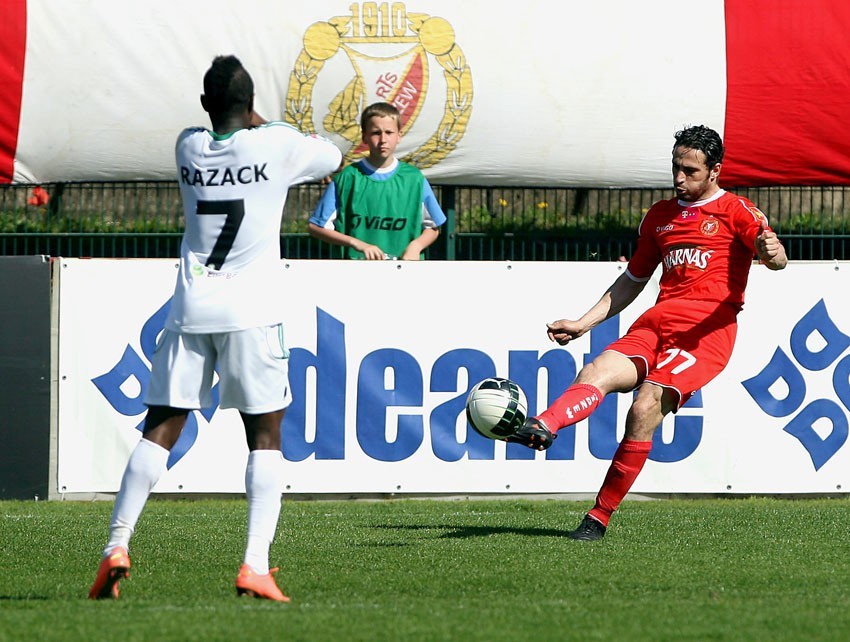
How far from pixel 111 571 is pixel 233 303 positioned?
1064 millimetres

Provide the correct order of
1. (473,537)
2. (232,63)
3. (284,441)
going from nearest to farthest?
1. (232,63)
2. (473,537)
3. (284,441)

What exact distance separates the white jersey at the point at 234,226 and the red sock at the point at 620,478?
2.61 m

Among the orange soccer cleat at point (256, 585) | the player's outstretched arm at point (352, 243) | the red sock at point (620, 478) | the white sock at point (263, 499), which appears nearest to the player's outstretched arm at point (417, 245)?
the player's outstretched arm at point (352, 243)

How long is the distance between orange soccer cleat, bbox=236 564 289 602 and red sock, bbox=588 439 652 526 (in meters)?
2.51

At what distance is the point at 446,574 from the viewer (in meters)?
5.77

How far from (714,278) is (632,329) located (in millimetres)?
511

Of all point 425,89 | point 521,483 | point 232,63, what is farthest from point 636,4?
point 232,63

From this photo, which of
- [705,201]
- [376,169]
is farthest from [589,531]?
[376,169]

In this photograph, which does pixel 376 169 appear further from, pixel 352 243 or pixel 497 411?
pixel 497 411

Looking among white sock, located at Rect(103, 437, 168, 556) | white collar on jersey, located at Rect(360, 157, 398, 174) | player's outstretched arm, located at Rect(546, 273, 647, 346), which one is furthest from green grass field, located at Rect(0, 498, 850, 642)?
white collar on jersey, located at Rect(360, 157, 398, 174)

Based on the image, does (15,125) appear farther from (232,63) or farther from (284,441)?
(232,63)

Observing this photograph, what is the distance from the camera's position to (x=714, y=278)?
7.18 m

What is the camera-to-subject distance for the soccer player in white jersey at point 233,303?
502 cm

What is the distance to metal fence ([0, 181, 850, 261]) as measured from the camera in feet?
35.0
